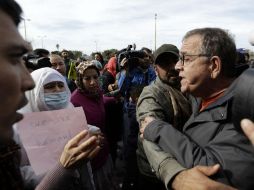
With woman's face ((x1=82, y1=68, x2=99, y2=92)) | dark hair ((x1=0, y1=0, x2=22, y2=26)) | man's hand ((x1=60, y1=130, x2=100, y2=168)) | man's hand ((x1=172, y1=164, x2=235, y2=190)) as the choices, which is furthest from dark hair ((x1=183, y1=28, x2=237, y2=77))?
woman's face ((x1=82, y1=68, x2=99, y2=92))

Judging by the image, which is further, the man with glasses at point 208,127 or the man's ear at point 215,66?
the man's ear at point 215,66

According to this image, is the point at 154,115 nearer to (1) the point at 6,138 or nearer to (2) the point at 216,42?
(2) the point at 216,42

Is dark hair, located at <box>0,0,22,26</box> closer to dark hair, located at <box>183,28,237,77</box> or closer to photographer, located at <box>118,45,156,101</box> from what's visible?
dark hair, located at <box>183,28,237,77</box>

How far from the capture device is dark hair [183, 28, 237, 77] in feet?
6.52

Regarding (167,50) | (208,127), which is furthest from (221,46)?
(167,50)

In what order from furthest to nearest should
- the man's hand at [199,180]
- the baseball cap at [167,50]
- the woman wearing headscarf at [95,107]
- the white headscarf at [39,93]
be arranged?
the woman wearing headscarf at [95,107] < the baseball cap at [167,50] < the white headscarf at [39,93] < the man's hand at [199,180]

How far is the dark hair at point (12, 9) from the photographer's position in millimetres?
1017

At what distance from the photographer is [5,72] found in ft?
3.09

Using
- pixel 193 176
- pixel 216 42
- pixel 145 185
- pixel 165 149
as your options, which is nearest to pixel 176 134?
pixel 165 149

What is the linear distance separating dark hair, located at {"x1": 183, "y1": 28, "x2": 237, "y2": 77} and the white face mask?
1.05m

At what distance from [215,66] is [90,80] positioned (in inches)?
70.2

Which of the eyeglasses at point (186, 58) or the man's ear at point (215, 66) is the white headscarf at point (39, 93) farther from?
the man's ear at point (215, 66)

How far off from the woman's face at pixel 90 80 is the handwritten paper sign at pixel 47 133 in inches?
54.7

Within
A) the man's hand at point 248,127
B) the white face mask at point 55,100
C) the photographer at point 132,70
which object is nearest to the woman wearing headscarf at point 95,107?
the white face mask at point 55,100
